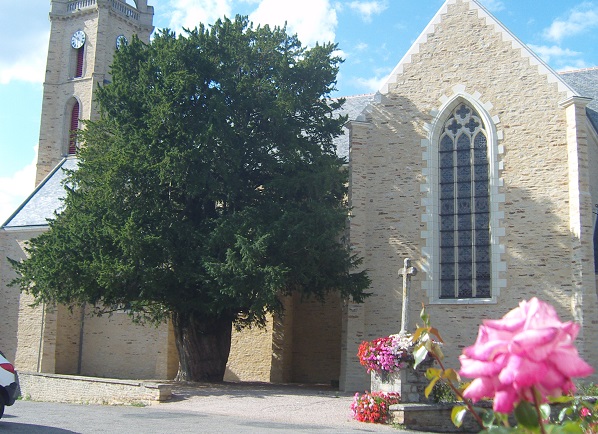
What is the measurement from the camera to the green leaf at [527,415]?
5.48 ft

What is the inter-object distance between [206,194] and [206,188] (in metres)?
0.33

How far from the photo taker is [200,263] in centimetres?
1673

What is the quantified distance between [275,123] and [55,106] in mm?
18259

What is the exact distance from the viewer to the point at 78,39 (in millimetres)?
32844

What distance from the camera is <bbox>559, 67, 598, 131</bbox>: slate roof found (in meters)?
21.5

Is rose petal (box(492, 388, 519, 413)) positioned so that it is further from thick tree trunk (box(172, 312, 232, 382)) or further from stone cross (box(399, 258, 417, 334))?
thick tree trunk (box(172, 312, 232, 382))

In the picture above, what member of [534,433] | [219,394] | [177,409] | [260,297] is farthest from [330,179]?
[534,433]

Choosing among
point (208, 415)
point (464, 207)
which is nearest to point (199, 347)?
point (208, 415)

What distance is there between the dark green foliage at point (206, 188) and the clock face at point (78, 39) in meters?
15.0

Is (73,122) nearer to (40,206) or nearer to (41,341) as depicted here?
(40,206)

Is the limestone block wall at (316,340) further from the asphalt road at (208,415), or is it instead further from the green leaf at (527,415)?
the green leaf at (527,415)

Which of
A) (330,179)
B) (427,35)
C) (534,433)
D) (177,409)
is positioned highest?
(427,35)

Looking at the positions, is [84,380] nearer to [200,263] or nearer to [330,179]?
[200,263]

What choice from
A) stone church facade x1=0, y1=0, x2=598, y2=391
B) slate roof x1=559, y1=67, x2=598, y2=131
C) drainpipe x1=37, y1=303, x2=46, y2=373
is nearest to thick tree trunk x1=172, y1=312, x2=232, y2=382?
stone church facade x1=0, y1=0, x2=598, y2=391
